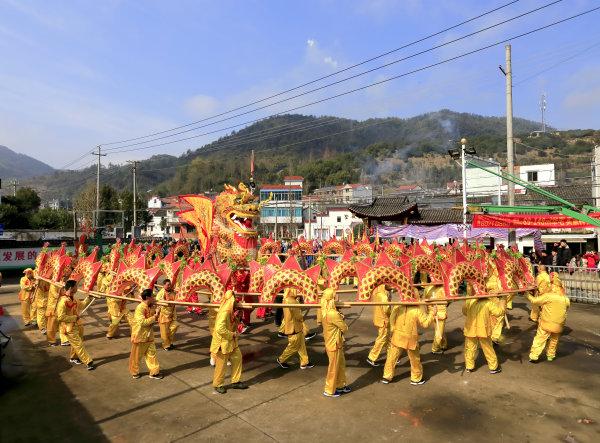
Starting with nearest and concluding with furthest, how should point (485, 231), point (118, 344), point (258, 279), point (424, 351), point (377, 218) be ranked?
point (258, 279) < point (424, 351) < point (118, 344) < point (485, 231) < point (377, 218)

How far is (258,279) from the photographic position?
806cm

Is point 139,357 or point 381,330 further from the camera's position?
point 381,330

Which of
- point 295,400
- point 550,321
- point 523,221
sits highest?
point 523,221

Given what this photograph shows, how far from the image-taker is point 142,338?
7.07 meters

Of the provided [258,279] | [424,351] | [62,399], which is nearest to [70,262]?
[62,399]

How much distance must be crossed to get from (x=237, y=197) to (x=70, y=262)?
5.04m

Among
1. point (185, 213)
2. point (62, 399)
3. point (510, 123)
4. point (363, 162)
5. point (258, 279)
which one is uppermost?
point (363, 162)

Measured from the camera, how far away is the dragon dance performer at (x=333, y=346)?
627 cm

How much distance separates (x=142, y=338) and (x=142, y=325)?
0.23 metres

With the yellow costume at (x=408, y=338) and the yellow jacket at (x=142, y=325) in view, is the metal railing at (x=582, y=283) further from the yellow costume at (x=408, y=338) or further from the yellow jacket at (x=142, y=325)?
the yellow jacket at (x=142, y=325)

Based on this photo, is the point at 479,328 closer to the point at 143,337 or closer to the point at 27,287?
the point at 143,337

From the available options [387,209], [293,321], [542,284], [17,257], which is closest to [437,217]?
[387,209]

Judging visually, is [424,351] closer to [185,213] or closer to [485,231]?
[185,213]

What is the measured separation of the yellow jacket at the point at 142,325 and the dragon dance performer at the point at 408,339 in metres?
4.04
